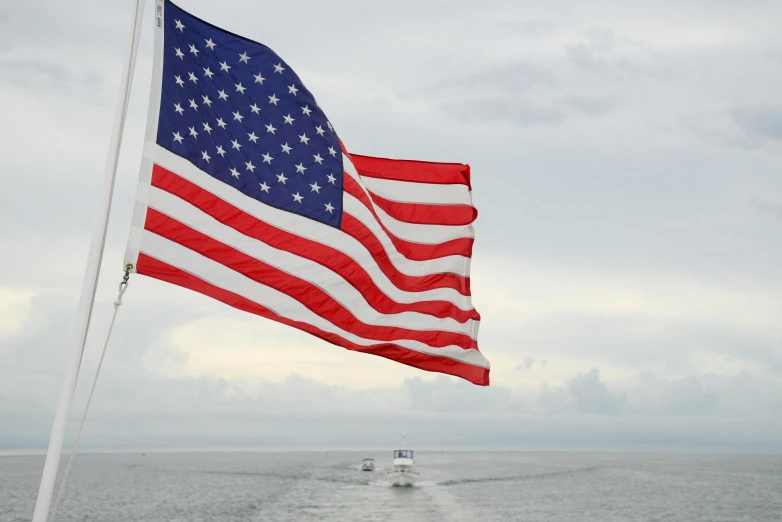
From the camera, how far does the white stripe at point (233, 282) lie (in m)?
8.10

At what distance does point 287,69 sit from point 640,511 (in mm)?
90367

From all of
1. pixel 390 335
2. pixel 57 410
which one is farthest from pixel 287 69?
pixel 57 410

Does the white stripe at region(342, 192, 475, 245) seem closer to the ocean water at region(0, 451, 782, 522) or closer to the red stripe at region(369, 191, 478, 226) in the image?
the red stripe at region(369, 191, 478, 226)

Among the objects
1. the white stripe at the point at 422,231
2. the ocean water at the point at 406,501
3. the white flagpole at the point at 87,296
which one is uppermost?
the white stripe at the point at 422,231

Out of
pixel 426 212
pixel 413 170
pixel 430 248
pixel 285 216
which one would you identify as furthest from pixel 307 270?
pixel 413 170

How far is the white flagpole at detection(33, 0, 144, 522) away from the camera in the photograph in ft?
20.9

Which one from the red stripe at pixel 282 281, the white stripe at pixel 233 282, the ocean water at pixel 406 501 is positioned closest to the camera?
the white stripe at pixel 233 282

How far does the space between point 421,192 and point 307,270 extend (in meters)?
2.70

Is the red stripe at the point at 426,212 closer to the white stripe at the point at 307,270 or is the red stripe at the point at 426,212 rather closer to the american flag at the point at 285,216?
the american flag at the point at 285,216

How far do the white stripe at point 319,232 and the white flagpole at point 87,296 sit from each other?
1.22 metres

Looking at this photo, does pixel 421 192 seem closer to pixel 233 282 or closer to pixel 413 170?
pixel 413 170

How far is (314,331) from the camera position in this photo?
9219 millimetres

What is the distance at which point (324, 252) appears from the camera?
9625 millimetres

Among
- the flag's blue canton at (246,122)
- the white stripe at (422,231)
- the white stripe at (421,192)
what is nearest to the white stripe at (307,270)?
the flag's blue canton at (246,122)
